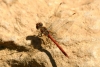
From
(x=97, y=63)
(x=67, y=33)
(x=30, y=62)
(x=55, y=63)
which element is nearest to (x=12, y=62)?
(x=30, y=62)

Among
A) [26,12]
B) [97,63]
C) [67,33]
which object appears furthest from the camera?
[26,12]

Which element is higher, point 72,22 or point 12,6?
point 12,6

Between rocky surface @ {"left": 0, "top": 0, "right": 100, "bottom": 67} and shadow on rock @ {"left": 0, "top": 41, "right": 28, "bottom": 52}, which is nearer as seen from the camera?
rocky surface @ {"left": 0, "top": 0, "right": 100, "bottom": 67}

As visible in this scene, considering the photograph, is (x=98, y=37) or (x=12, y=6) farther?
(x=12, y=6)

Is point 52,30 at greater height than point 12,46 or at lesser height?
greater

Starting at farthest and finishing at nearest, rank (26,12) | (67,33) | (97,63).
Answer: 1. (26,12)
2. (67,33)
3. (97,63)

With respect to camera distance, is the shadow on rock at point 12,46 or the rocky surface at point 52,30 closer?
the rocky surface at point 52,30

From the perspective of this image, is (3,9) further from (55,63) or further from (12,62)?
(55,63)

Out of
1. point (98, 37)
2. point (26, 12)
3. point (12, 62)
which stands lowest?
point (12, 62)
